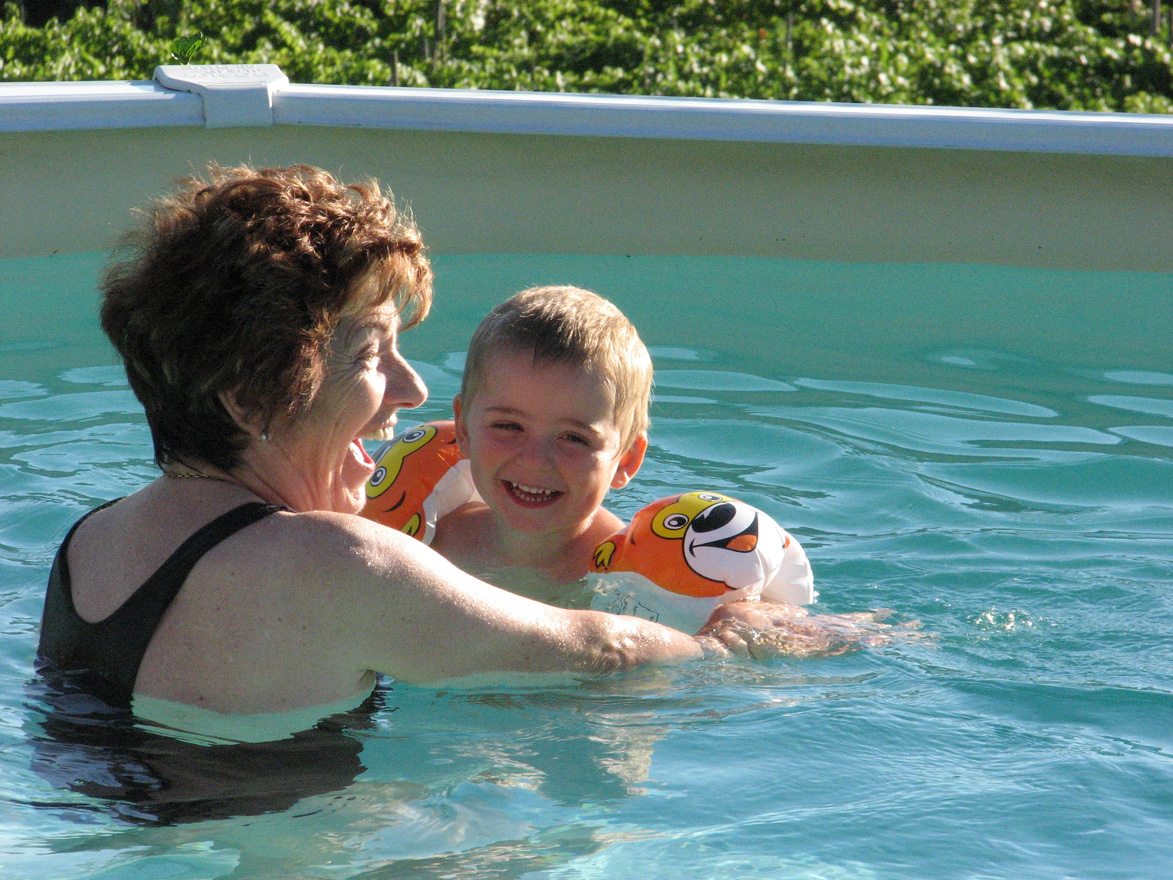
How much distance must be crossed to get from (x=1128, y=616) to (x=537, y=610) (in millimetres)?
2081

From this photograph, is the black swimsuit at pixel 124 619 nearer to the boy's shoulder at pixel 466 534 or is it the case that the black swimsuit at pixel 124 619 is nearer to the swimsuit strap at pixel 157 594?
the swimsuit strap at pixel 157 594

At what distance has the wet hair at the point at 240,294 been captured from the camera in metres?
2.54

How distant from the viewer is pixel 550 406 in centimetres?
A: 351

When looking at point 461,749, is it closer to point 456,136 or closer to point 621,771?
point 621,771

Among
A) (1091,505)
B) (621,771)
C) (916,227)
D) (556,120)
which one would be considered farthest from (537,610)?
(916,227)

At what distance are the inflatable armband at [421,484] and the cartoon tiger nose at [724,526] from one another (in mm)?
734

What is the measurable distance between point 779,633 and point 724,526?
1.04 ft

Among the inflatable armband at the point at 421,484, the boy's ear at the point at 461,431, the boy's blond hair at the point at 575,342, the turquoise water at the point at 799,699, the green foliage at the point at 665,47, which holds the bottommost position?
the turquoise water at the point at 799,699

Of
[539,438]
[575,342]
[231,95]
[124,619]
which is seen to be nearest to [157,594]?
[124,619]

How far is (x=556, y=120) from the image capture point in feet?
23.8

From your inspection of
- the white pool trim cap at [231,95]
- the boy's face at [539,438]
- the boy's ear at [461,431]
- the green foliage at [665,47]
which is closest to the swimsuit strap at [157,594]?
the boy's face at [539,438]

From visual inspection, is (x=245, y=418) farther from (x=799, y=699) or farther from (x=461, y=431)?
(x=799, y=699)

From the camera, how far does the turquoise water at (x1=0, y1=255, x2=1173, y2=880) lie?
271 centimetres

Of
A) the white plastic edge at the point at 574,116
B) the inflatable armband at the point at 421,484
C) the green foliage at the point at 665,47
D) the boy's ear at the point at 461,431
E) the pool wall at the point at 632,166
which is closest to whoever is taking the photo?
the boy's ear at the point at 461,431
